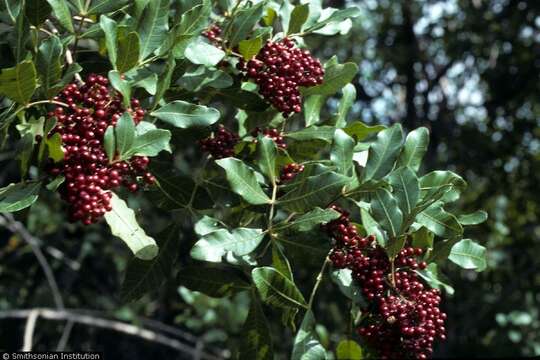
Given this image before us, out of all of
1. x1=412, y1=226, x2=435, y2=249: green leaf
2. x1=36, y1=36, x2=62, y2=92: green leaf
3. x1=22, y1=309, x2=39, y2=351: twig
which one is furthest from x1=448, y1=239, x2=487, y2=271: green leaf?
x1=22, y1=309, x2=39, y2=351: twig

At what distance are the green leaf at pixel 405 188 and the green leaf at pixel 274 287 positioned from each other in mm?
265

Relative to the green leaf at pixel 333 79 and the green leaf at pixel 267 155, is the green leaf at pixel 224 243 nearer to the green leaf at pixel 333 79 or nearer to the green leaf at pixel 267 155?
the green leaf at pixel 267 155

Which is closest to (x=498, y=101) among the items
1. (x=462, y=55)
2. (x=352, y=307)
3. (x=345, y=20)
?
(x=462, y=55)

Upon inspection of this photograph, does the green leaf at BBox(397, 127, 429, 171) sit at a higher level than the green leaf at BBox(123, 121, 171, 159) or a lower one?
lower

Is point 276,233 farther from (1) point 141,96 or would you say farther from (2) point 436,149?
(2) point 436,149

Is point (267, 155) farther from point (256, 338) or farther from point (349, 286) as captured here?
point (256, 338)

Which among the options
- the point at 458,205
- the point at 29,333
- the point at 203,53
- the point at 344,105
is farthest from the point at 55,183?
the point at 458,205

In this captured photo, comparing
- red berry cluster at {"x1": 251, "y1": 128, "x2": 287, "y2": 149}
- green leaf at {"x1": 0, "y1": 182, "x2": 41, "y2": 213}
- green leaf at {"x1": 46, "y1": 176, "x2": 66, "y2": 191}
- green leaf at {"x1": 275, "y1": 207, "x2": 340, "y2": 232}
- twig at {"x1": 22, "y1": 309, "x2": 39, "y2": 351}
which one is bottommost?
twig at {"x1": 22, "y1": 309, "x2": 39, "y2": 351}

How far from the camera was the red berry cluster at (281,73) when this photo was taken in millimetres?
1558

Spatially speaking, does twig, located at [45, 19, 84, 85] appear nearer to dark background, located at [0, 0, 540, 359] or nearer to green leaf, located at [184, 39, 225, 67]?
green leaf, located at [184, 39, 225, 67]

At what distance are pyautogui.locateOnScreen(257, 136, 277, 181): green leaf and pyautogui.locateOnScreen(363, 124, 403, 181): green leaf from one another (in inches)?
7.4

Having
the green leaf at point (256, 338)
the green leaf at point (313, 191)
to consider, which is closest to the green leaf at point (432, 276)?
the green leaf at point (313, 191)

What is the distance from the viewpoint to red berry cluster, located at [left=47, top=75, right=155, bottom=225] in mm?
1350

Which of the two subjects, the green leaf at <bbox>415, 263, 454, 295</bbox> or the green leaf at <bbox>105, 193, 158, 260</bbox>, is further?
the green leaf at <bbox>415, 263, 454, 295</bbox>
